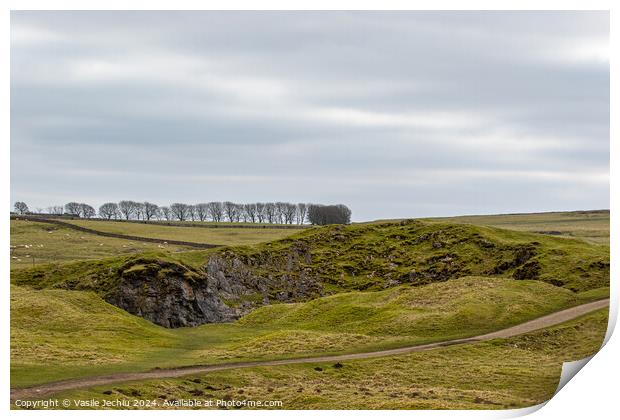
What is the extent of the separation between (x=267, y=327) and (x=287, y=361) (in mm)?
29044

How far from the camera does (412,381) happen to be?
6106 cm

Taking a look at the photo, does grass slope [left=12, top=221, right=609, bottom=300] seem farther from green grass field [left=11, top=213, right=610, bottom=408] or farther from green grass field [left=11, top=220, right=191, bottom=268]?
green grass field [left=11, top=220, right=191, bottom=268]

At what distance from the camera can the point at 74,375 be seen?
183 ft

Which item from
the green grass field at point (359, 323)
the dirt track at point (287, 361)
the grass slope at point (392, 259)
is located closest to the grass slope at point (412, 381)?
the green grass field at point (359, 323)

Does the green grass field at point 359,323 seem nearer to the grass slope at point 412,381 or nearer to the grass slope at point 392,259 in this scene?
the grass slope at point 412,381

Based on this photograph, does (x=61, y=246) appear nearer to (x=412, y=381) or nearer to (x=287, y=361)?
(x=287, y=361)

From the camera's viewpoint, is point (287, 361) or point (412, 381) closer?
point (412, 381)

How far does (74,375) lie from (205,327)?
44637 mm

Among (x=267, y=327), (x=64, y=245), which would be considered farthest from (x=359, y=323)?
(x=64, y=245)

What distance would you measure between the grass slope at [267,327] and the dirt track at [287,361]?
6.19 feet

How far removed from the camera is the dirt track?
1999 inches

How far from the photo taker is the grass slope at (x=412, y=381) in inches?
2104
